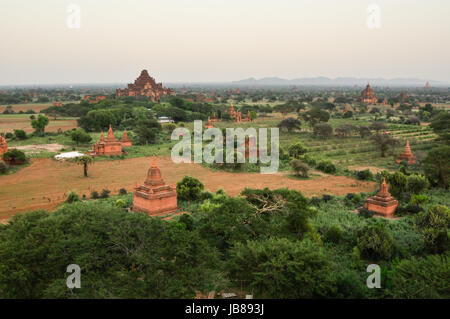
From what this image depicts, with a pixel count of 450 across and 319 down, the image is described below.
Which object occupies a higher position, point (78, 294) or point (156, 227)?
point (156, 227)

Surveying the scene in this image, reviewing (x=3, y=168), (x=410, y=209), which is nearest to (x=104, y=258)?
(x=410, y=209)

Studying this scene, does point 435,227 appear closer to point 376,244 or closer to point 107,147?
point 376,244

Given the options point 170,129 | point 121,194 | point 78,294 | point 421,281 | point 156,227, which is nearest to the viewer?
point 78,294

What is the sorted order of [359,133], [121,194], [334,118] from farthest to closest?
1. [334,118]
2. [359,133]
3. [121,194]

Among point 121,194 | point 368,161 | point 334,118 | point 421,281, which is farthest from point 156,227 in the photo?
point 334,118

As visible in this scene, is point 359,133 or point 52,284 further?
point 359,133

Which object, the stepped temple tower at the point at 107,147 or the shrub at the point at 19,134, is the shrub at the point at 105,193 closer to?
the stepped temple tower at the point at 107,147

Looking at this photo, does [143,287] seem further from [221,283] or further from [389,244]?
[389,244]
